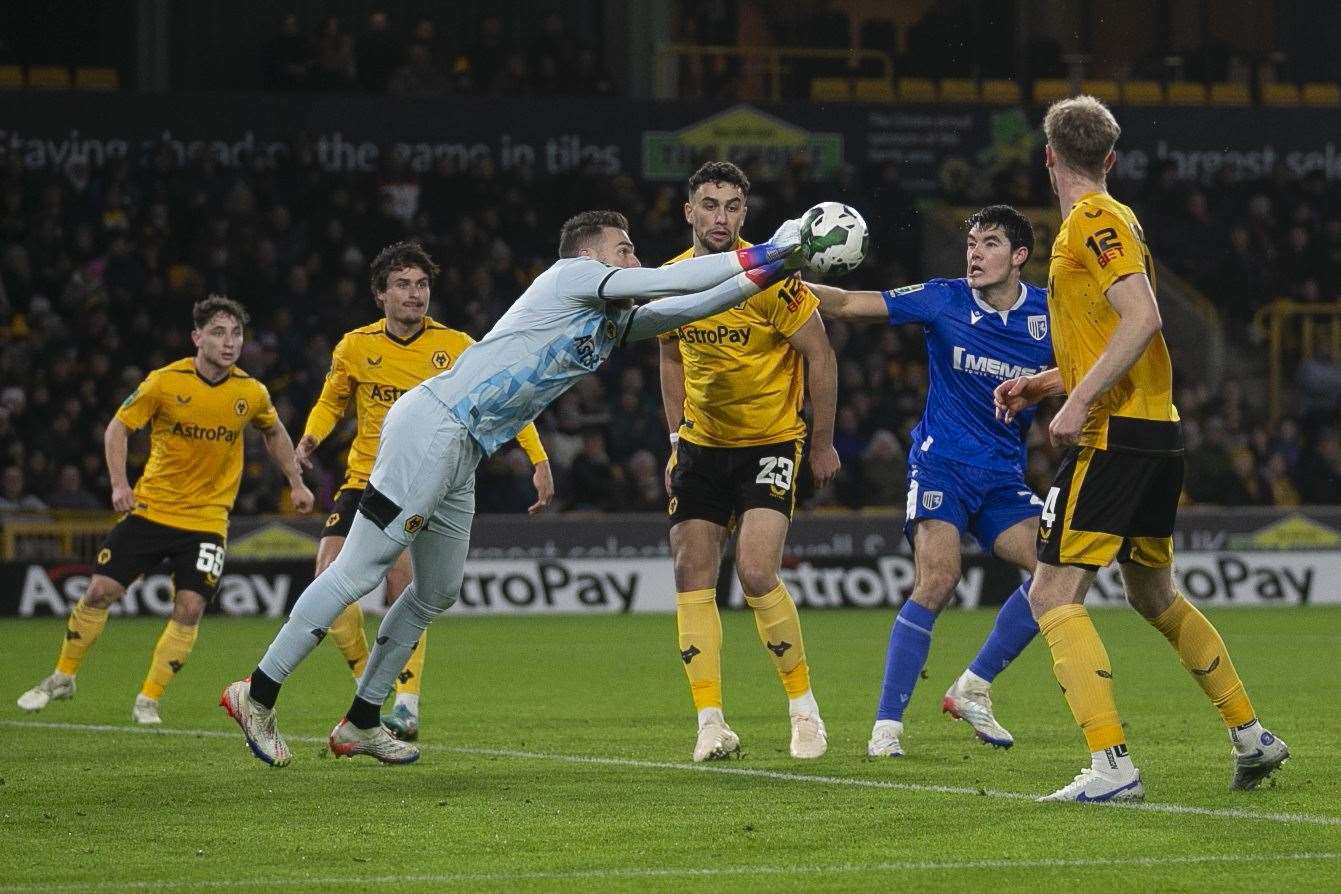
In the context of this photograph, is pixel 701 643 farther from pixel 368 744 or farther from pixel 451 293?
pixel 451 293

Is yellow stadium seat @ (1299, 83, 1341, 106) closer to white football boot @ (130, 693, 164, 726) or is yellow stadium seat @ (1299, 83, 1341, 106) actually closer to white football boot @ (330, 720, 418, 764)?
white football boot @ (130, 693, 164, 726)

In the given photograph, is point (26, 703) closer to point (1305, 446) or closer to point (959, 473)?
point (959, 473)

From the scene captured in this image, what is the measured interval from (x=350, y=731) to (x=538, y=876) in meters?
2.75

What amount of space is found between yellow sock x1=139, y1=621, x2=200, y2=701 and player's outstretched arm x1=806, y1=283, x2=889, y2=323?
4413 millimetres

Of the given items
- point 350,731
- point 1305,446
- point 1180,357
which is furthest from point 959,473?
point 1180,357

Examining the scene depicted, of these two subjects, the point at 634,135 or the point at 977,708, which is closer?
the point at 977,708

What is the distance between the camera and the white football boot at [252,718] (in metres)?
7.81

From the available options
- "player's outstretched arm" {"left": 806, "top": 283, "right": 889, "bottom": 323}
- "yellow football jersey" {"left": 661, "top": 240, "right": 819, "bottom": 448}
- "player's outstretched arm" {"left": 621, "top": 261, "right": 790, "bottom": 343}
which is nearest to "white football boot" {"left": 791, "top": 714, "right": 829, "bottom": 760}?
"yellow football jersey" {"left": 661, "top": 240, "right": 819, "bottom": 448}

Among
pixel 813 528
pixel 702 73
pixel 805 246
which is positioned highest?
pixel 702 73

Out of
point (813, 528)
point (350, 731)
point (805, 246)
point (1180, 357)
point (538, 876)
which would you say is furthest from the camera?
point (1180, 357)

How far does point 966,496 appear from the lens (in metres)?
8.78

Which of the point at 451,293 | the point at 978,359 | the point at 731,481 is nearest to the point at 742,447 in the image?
the point at 731,481

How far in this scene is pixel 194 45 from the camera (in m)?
27.8

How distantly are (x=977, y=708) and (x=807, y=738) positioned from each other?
33.7 inches
